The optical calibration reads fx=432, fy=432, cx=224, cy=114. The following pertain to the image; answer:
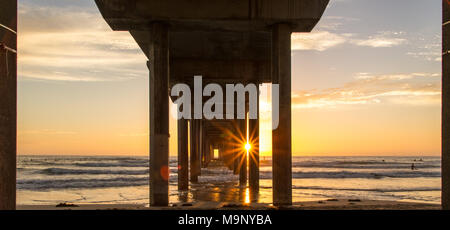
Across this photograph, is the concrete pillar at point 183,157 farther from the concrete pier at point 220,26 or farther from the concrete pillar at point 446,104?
the concrete pillar at point 446,104

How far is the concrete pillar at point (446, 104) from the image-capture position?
20.9ft

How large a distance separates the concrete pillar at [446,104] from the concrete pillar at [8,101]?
6.43m

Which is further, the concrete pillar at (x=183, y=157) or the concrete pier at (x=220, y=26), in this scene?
the concrete pillar at (x=183, y=157)

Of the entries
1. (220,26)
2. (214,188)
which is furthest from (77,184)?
(220,26)

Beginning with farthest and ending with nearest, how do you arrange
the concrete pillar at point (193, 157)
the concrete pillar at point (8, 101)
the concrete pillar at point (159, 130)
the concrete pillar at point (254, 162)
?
the concrete pillar at point (193, 157) → the concrete pillar at point (254, 162) → the concrete pillar at point (159, 130) → the concrete pillar at point (8, 101)

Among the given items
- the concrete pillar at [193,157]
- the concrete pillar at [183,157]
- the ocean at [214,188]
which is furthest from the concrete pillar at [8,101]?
the concrete pillar at [193,157]

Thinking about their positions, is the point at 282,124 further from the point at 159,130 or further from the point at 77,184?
the point at 77,184

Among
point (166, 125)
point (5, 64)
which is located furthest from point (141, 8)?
point (5, 64)

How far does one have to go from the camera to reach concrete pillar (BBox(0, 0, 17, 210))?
6.30 m

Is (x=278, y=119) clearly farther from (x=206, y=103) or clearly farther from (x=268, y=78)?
(x=206, y=103)

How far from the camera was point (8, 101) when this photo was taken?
648 centimetres

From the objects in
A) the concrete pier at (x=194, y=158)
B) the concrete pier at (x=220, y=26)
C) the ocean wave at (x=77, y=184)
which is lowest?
the ocean wave at (x=77, y=184)

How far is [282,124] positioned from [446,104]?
30.6 feet
